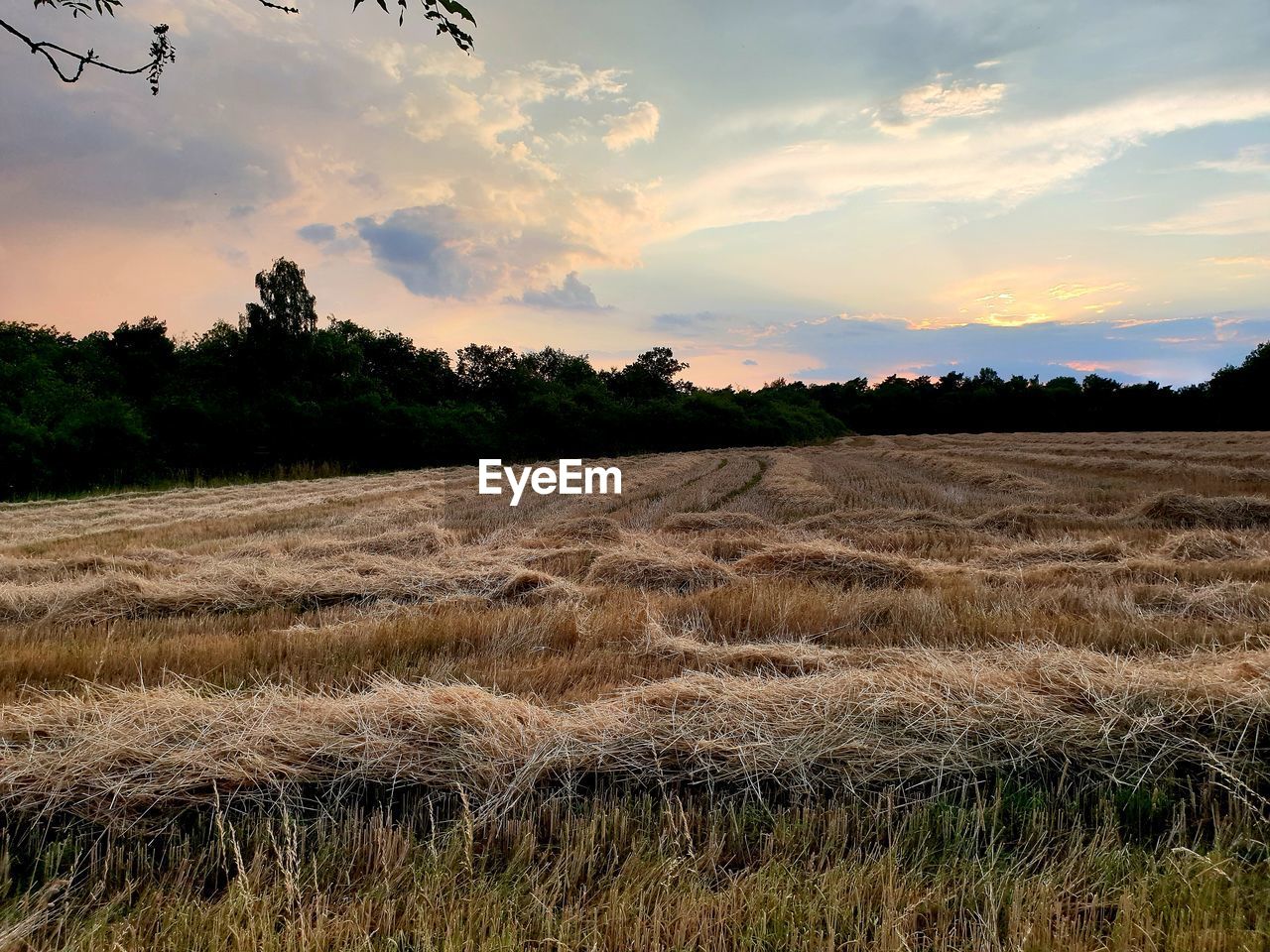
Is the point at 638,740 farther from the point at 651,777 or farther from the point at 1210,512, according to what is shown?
the point at 1210,512

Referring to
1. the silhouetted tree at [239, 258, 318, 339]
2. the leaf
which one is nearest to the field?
the leaf

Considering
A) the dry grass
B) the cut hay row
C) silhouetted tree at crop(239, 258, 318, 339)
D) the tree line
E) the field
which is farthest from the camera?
silhouetted tree at crop(239, 258, 318, 339)

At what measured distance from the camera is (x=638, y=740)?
2.41 m

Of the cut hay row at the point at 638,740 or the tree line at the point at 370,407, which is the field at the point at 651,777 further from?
the tree line at the point at 370,407

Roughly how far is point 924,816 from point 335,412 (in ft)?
109

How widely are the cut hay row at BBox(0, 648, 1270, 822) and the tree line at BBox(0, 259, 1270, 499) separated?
23708 millimetres

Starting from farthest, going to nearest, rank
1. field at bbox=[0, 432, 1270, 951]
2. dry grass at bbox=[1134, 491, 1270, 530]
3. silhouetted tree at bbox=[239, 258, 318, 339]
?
silhouetted tree at bbox=[239, 258, 318, 339] → dry grass at bbox=[1134, 491, 1270, 530] → field at bbox=[0, 432, 1270, 951]

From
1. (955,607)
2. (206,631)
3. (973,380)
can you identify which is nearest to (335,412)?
(206,631)

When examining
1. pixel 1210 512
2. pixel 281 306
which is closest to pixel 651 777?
pixel 1210 512

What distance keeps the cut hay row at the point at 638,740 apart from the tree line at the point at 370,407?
77.8ft

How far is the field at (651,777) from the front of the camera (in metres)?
1.67

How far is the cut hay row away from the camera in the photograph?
2215 mm

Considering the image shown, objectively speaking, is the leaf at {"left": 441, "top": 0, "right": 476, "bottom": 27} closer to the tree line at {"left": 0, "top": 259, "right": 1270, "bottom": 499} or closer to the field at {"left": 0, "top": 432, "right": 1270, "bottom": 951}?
the field at {"left": 0, "top": 432, "right": 1270, "bottom": 951}

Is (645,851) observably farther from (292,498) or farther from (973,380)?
(973,380)
